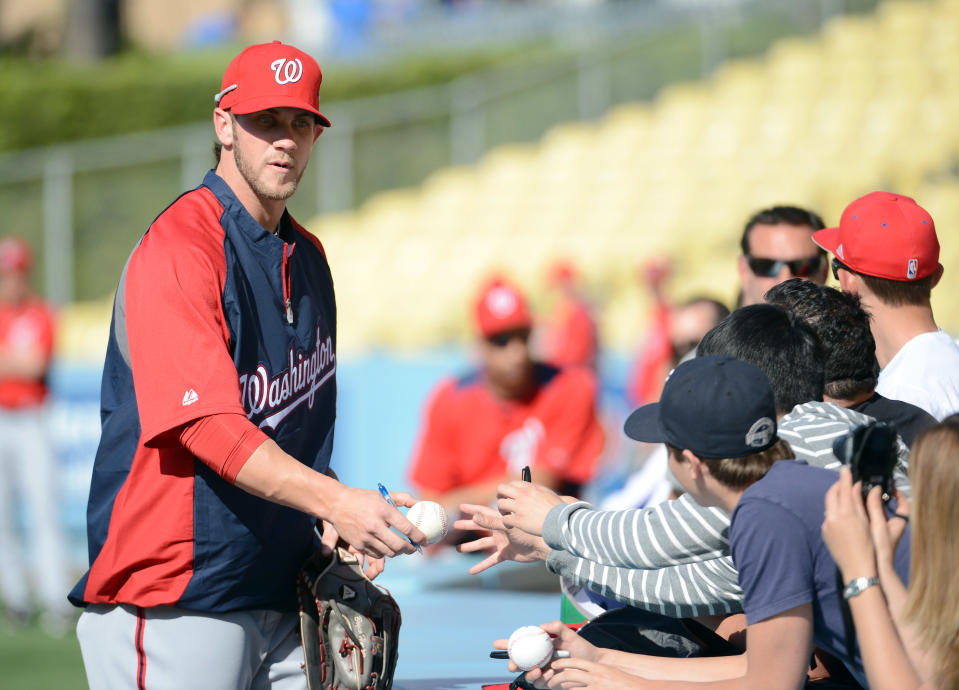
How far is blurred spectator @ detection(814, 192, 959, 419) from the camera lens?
10.6ft

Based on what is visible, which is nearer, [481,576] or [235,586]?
[235,586]

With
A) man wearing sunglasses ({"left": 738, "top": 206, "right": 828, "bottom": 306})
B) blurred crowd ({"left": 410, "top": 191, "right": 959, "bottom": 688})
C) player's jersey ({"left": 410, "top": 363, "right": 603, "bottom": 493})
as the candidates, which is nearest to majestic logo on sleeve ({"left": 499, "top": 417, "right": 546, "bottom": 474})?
player's jersey ({"left": 410, "top": 363, "right": 603, "bottom": 493})

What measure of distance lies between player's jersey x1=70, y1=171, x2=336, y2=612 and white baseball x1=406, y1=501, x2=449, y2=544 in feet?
1.12

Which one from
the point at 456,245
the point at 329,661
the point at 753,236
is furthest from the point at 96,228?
the point at 329,661

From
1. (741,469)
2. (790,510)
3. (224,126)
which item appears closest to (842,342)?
(741,469)

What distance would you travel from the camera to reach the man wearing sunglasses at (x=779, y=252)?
424cm

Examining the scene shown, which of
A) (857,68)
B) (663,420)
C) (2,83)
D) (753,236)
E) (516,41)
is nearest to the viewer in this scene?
(663,420)

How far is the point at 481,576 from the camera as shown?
594cm

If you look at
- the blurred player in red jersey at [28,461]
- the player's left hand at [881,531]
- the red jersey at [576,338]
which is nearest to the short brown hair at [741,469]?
the player's left hand at [881,531]

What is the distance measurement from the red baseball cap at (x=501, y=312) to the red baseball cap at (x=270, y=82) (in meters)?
3.39

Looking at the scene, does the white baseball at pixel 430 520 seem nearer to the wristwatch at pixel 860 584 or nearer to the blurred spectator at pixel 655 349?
the wristwatch at pixel 860 584

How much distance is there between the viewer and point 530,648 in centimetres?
255

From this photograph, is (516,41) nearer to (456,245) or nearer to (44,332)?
(456,245)

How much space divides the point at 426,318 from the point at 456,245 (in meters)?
1.91
